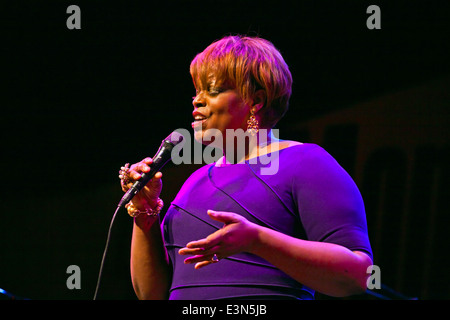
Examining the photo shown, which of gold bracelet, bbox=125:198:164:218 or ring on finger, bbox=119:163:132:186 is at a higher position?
ring on finger, bbox=119:163:132:186

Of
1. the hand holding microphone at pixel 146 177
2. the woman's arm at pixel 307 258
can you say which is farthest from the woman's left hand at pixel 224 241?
the hand holding microphone at pixel 146 177

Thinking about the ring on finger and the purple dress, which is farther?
the ring on finger

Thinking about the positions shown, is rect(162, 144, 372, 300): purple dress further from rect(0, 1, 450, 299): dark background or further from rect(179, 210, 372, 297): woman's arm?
rect(0, 1, 450, 299): dark background

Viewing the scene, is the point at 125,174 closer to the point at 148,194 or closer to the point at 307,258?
the point at 148,194

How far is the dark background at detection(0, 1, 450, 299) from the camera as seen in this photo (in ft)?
7.97

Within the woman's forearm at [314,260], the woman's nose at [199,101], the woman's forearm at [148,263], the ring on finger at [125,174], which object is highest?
the woman's nose at [199,101]

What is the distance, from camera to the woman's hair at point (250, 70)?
1.41 m

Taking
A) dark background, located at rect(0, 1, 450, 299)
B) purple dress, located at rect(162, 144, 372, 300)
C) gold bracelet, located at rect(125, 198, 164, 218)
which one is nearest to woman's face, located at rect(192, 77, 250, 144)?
purple dress, located at rect(162, 144, 372, 300)

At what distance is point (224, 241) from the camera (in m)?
1.05

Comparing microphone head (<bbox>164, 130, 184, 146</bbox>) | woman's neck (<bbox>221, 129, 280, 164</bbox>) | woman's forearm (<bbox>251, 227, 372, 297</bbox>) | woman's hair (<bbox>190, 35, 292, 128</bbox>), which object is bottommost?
woman's forearm (<bbox>251, 227, 372, 297</bbox>)

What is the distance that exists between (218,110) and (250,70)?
0.15 m

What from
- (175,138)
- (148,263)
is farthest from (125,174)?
(148,263)

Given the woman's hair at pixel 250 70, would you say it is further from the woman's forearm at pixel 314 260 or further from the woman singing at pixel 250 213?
the woman's forearm at pixel 314 260

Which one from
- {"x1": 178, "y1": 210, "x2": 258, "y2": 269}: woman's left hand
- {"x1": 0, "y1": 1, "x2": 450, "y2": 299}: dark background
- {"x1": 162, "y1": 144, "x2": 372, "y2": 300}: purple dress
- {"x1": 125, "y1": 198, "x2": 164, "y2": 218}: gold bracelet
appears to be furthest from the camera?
{"x1": 0, "y1": 1, "x2": 450, "y2": 299}: dark background
